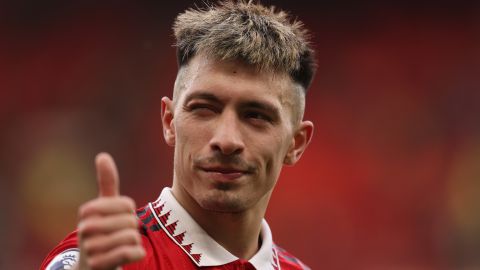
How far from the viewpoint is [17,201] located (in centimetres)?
624

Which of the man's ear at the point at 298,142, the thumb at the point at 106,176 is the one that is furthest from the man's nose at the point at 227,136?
the thumb at the point at 106,176

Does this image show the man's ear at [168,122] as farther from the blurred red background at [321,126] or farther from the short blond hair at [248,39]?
the blurred red background at [321,126]

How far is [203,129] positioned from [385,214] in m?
4.35

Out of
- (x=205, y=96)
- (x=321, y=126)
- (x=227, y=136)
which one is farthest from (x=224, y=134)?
(x=321, y=126)

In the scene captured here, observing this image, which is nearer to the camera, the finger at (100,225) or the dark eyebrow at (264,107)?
the finger at (100,225)

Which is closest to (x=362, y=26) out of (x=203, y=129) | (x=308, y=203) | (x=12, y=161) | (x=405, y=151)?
(x=405, y=151)

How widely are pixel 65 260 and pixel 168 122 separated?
2.12 ft

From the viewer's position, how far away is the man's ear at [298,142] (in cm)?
240

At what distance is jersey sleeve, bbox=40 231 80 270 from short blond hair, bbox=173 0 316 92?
0.68 meters

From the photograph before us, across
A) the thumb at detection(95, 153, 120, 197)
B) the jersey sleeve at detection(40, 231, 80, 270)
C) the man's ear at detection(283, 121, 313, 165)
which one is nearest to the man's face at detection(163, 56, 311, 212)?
the man's ear at detection(283, 121, 313, 165)

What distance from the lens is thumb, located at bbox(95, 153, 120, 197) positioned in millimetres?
1436

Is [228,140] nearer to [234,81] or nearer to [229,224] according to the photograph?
[234,81]

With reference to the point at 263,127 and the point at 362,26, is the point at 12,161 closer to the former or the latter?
the point at 362,26

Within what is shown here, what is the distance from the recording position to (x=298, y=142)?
8.05ft
